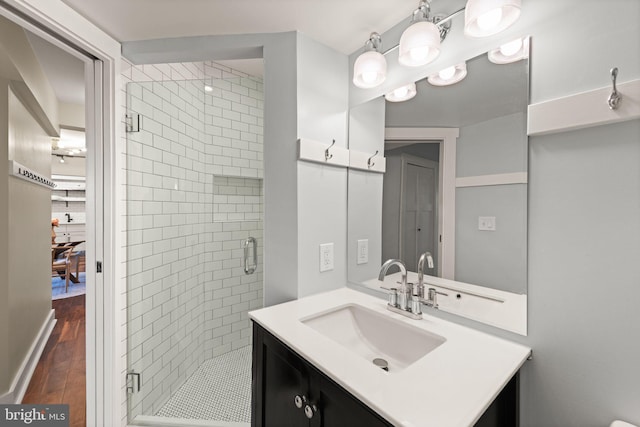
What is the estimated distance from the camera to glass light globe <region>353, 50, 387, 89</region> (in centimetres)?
133

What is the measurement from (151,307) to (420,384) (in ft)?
5.60

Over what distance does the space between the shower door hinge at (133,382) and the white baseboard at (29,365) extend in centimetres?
55

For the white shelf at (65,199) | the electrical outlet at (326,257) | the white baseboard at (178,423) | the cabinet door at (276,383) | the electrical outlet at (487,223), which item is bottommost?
the white baseboard at (178,423)

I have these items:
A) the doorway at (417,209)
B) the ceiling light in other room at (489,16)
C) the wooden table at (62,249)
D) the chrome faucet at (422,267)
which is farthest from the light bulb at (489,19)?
the wooden table at (62,249)

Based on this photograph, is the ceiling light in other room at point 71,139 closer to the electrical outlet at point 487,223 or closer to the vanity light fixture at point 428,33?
the vanity light fixture at point 428,33

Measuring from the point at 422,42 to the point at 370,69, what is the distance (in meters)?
0.30

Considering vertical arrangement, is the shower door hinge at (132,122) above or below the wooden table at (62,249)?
above

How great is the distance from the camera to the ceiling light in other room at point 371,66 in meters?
1.33

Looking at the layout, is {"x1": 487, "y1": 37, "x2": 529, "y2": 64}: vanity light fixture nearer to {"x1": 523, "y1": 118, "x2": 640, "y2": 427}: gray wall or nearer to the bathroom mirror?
the bathroom mirror

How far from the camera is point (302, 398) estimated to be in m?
0.93

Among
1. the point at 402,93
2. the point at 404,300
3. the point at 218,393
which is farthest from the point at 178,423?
the point at 402,93

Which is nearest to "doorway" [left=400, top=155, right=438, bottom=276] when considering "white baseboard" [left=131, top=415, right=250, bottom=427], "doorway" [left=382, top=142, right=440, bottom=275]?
"doorway" [left=382, top=142, right=440, bottom=275]

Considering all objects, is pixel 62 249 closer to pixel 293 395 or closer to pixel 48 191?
pixel 48 191

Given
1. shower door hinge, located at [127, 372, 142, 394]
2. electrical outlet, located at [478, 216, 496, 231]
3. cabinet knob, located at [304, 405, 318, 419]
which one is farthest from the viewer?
shower door hinge, located at [127, 372, 142, 394]
